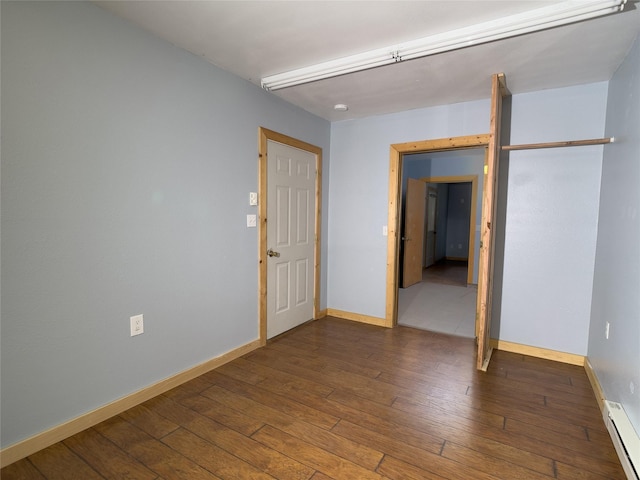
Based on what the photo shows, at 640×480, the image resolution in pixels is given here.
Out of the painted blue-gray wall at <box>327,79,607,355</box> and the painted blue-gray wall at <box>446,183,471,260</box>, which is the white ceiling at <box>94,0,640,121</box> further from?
the painted blue-gray wall at <box>446,183,471,260</box>

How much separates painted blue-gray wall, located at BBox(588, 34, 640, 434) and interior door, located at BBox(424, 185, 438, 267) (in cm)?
518

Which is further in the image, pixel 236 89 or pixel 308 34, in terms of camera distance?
pixel 236 89

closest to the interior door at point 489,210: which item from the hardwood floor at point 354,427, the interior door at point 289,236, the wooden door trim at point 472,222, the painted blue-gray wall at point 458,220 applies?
the hardwood floor at point 354,427

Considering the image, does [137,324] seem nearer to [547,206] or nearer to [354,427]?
[354,427]

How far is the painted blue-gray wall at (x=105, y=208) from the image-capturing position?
1.60 metres

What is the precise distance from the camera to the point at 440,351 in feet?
10.00

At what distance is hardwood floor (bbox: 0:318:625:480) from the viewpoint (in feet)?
5.28

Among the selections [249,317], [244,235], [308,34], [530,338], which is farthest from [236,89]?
[530,338]

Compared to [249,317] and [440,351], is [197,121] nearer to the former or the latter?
[249,317]

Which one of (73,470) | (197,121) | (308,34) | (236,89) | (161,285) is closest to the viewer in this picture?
(73,470)

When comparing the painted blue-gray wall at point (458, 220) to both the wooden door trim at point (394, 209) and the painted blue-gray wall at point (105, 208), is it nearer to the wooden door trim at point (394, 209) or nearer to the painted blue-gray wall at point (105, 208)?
the wooden door trim at point (394, 209)

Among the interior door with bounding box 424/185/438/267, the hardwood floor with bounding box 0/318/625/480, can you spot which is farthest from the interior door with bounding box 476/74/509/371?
the interior door with bounding box 424/185/438/267

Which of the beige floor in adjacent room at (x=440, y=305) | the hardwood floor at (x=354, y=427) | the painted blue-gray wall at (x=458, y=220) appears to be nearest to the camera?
the hardwood floor at (x=354, y=427)

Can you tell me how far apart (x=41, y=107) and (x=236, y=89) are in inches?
55.7
